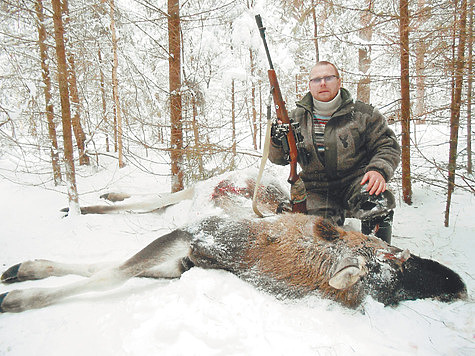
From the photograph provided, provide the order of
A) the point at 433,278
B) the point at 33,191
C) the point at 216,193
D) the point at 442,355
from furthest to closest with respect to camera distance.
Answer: the point at 33,191 < the point at 216,193 < the point at 433,278 < the point at 442,355

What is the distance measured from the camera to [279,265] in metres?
2.12

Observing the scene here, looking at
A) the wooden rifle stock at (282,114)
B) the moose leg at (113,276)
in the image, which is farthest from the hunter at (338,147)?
the moose leg at (113,276)

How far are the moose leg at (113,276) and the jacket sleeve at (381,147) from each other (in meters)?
1.84

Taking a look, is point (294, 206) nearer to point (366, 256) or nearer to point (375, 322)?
point (366, 256)

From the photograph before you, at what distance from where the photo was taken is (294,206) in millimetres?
2717

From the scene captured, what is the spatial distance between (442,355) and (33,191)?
706 centimetres

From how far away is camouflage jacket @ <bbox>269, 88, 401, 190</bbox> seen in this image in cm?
277

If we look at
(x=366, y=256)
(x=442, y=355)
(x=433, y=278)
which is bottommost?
(x=442, y=355)

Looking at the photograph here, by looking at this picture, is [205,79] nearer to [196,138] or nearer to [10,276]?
[196,138]

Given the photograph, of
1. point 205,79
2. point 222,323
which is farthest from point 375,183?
point 205,79

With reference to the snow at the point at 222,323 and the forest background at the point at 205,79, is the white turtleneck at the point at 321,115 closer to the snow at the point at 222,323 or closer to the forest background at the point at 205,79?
the forest background at the point at 205,79

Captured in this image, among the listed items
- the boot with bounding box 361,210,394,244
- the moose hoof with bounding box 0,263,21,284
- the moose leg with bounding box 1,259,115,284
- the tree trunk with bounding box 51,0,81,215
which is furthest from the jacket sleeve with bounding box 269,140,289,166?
the tree trunk with bounding box 51,0,81,215

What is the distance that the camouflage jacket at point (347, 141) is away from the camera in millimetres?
2771

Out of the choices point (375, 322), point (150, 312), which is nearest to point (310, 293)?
point (375, 322)
